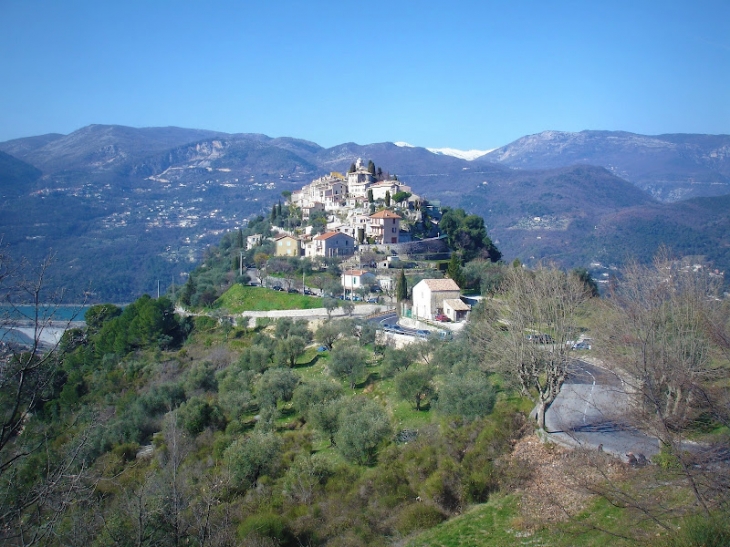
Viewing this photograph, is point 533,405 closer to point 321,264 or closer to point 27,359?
point 27,359

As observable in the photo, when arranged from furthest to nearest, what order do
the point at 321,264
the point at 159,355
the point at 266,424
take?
the point at 321,264
the point at 159,355
the point at 266,424

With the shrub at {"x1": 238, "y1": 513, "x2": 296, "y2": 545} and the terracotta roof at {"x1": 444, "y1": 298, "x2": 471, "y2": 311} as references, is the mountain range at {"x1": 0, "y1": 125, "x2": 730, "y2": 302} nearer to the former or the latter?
the terracotta roof at {"x1": 444, "y1": 298, "x2": 471, "y2": 311}

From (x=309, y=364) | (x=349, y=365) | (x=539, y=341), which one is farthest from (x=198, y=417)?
(x=539, y=341)

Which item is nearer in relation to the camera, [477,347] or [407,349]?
[477,347]

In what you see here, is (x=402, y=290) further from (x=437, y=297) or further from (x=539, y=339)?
(x=539, y=339)

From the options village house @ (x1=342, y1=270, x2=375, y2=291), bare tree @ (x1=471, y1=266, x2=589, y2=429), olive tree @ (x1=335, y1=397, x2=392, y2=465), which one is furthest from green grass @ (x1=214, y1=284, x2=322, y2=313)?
olive tree @ (x1=335, y1=397, x2=392, y2=465)

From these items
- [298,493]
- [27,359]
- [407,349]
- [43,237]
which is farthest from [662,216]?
[43,237]
